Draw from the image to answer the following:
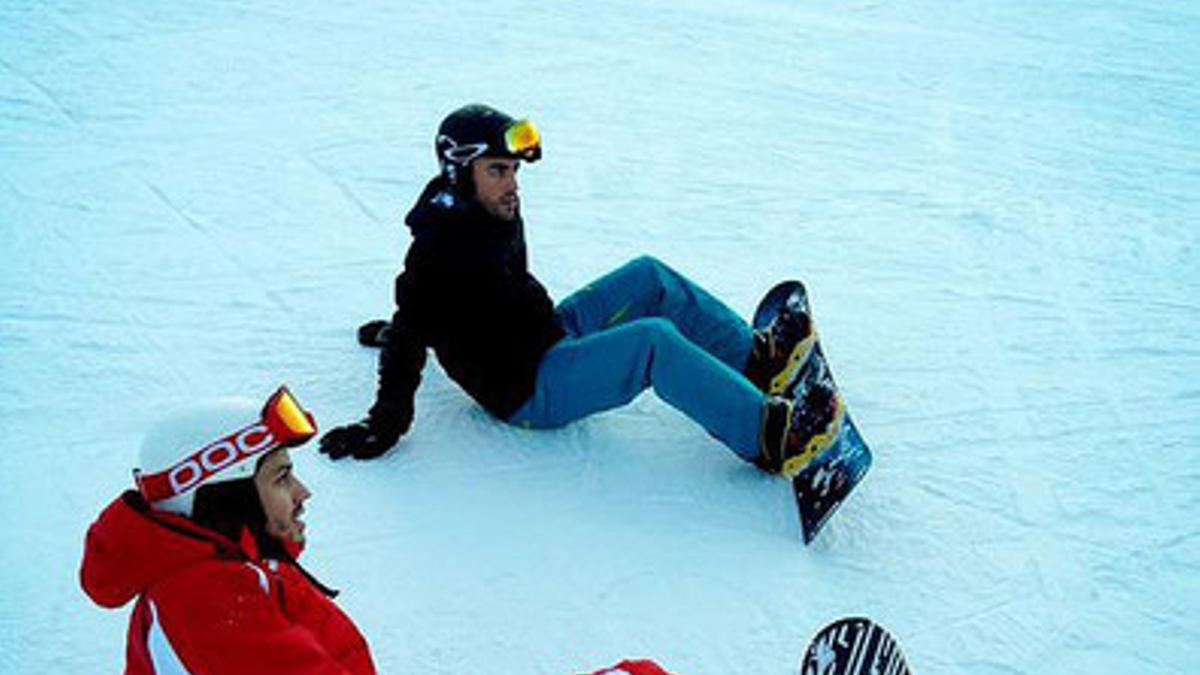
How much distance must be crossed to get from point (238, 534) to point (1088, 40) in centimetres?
848

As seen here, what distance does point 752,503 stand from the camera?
3.29 metres

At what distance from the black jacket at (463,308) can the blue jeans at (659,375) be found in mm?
81

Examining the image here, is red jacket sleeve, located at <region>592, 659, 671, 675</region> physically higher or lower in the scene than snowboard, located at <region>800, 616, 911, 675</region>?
higher

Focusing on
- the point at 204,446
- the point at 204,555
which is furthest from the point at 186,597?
the point at 204,446

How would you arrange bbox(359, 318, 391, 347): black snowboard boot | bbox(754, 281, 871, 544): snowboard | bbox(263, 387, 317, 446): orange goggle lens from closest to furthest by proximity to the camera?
bbox(263, 387, 317, 446): orange goggle lens
bbox(754, 281, 871, 544): snowboard
bbox(359, 318, 391, 347): black snowboard boot

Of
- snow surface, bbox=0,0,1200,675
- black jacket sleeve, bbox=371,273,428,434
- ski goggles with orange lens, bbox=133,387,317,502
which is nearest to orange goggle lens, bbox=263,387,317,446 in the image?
ski goggles with orange lens, bbox=133,387,317,502

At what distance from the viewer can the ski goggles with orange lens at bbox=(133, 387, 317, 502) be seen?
1.82 m

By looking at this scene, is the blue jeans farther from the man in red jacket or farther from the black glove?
the man in red jacket

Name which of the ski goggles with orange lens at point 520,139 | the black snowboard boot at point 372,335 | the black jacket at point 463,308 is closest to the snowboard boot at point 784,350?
the black jacket at point 463,308

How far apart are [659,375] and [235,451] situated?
1.57 m

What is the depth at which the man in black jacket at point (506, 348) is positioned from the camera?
321cm

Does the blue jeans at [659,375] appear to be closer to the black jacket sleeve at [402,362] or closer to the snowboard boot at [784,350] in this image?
the snowboard boot at [784,350]

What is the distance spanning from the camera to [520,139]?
320 cm

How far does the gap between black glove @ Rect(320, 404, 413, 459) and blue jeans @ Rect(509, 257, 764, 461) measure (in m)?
0.35
